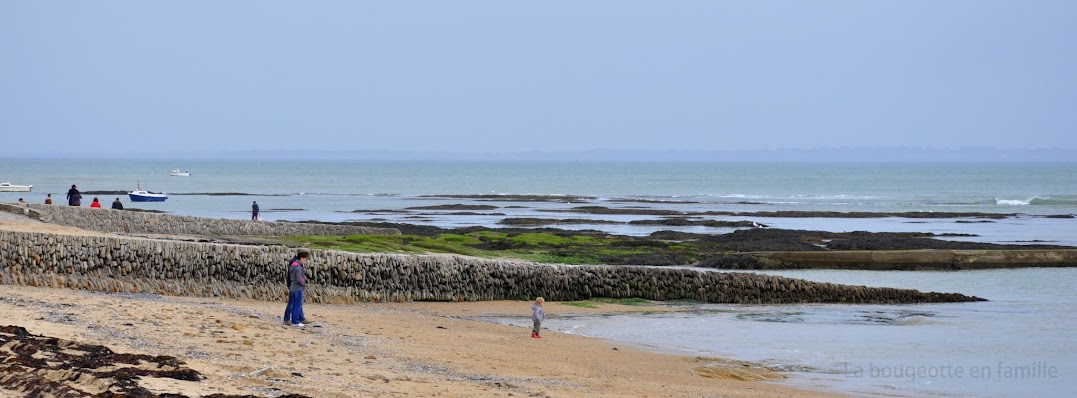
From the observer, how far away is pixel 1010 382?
50.8ft

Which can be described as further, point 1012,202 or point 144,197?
point 1012,202

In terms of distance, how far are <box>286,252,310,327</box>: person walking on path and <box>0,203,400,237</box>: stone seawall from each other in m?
20.8

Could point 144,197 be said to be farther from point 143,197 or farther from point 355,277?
point 355,277

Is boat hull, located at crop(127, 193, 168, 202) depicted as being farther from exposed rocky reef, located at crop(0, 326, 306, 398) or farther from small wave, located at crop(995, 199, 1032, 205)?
exposed rocky reef, located at crop(0, 326, 306, 398)

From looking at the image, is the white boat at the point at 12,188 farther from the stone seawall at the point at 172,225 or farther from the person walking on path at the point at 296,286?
the person walking on path at the point at 296,286

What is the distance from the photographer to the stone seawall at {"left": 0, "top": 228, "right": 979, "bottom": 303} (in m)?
20.3

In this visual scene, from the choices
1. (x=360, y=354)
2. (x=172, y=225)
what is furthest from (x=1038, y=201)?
(x=360, y=354)

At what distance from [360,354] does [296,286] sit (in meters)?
2.60

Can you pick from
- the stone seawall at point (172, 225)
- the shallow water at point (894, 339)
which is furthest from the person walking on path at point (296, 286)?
the stone seawall at point (172, 225)

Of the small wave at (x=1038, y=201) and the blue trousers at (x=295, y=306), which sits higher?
the blue trousers at (x=295, y=306)

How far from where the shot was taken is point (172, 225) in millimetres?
37375

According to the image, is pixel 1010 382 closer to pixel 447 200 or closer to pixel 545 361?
pixel 545 361

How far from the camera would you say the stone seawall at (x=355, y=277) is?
20312mm

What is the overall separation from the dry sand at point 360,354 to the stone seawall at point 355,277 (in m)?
1.40
